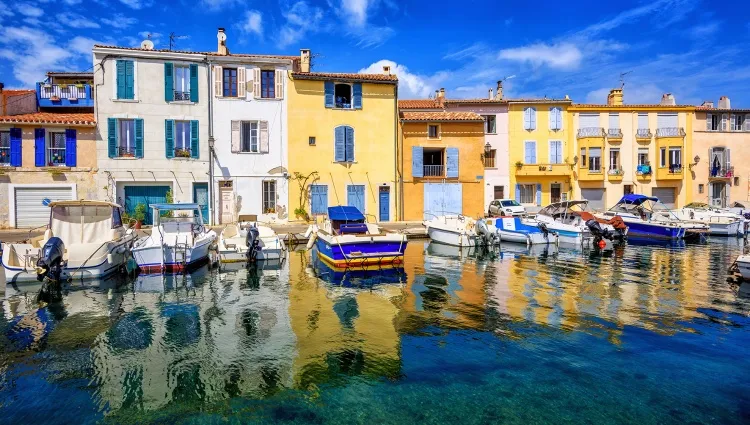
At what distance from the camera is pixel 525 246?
23.3 meters

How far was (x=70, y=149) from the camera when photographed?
971 inches

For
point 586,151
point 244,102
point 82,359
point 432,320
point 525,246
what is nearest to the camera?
point 82,359

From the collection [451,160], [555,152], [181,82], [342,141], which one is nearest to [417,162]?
[451,160]

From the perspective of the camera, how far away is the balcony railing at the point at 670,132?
1469 inches

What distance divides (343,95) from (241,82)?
5887 mm

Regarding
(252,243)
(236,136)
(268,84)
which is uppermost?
(268,84)

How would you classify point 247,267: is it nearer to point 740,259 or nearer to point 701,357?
point 701,357

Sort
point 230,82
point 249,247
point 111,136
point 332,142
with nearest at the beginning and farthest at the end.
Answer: point 249,247 → point 111,136 → point 230,82 → point 332,142

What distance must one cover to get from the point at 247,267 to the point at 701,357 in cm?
1350

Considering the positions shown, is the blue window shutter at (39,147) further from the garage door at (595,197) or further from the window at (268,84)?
the garage door at (595,197)

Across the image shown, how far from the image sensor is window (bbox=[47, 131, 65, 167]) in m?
24.5

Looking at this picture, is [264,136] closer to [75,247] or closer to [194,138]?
[194,138]

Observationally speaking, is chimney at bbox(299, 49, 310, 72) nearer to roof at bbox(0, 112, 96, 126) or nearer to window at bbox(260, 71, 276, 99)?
window at bbox(260, 71, 276, 99)

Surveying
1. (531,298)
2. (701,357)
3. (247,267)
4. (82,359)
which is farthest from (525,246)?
(82,359)
